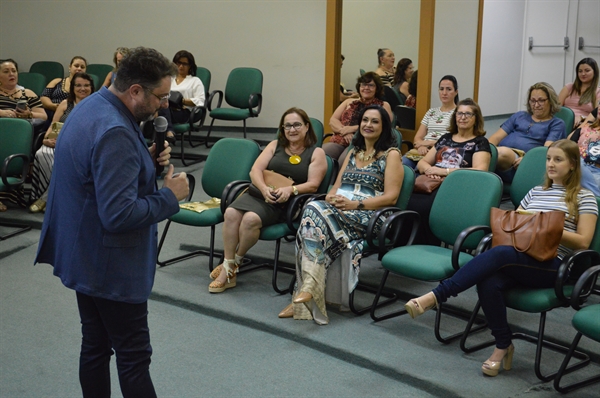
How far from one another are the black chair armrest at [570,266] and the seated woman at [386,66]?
3099 mm

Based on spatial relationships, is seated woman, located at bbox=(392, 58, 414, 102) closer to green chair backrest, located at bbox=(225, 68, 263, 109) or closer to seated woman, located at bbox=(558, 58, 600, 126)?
seated woman, located at bbox=(558, 58, 600, 126)

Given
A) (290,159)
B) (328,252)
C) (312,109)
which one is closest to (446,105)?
(290,159)

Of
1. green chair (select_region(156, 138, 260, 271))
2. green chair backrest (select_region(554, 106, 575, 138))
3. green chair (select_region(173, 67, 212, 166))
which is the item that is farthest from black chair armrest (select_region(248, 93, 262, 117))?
green chair backrest (select_region(554, 106, 575, 138))

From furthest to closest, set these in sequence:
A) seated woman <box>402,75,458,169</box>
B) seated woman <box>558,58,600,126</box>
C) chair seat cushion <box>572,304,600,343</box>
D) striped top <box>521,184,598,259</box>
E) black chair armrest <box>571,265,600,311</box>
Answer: seated woman <box>558,58,600,126</box> → seated woman <box>402,75,458,169</box> → striped top <box>521,184,598,259</box> → black chair armrest <box>571,265,600,311</box> → chair seat cushion <box>572,304,600,343</box>

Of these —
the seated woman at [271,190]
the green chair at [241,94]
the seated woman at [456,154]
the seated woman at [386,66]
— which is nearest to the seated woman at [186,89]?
the green chair at [241,94]

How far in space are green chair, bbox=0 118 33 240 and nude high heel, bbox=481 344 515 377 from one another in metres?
3.83

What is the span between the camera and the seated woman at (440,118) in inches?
209

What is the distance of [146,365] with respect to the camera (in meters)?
2.21

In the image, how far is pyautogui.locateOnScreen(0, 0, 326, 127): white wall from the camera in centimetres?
827

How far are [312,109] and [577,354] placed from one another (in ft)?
18.2

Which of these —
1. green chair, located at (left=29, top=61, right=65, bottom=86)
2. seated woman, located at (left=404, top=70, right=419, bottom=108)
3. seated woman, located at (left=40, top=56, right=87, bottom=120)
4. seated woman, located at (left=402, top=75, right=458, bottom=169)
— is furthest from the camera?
green chair, located at (left=29, top=61, right=65, bottom=86)

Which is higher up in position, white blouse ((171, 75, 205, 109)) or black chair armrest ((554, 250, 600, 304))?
white blouse ((171, 75, 205, 109))

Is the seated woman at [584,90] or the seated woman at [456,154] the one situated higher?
the seated woman at [584,90]

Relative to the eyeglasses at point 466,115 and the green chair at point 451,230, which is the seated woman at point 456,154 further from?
the green chair at point 451,230
